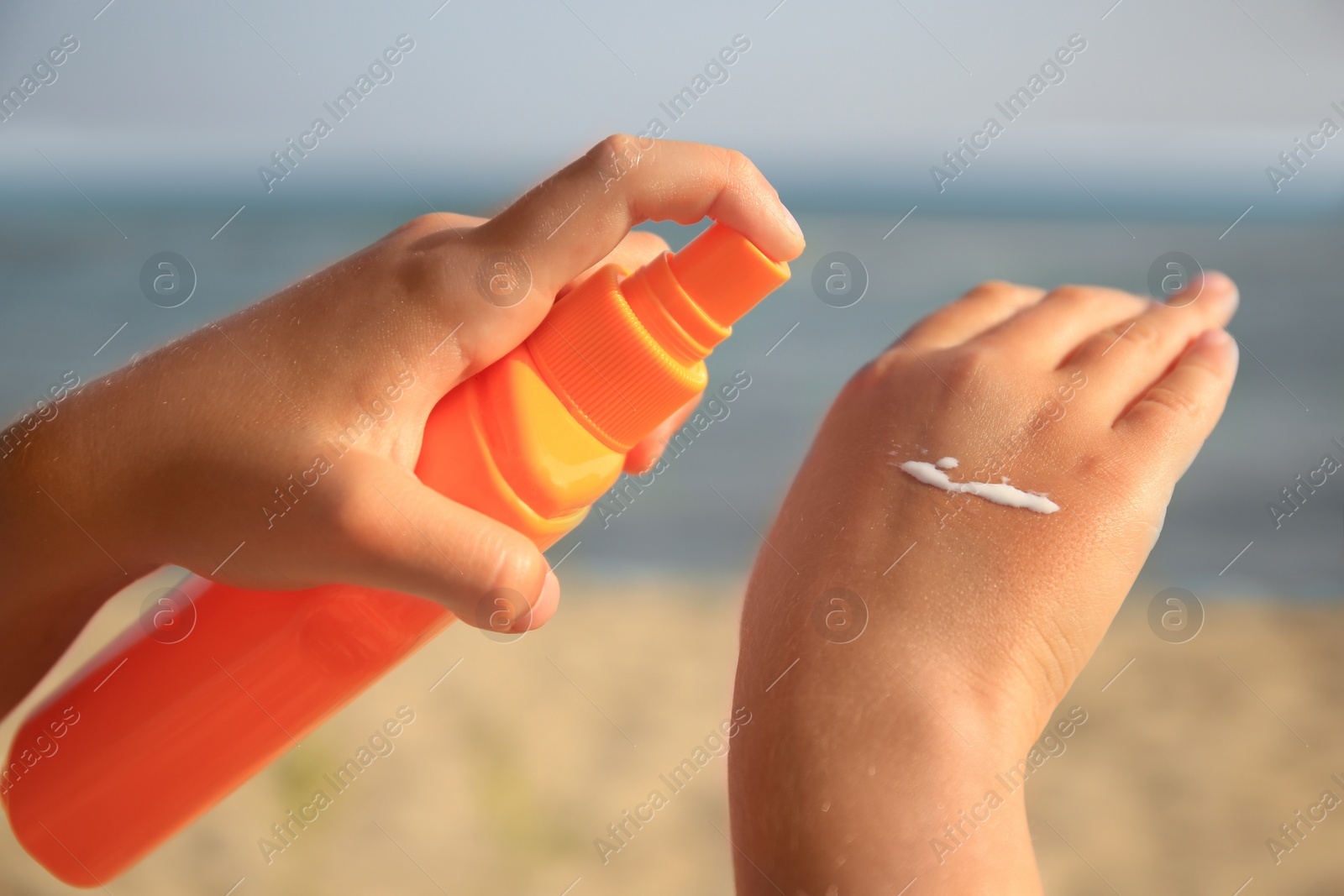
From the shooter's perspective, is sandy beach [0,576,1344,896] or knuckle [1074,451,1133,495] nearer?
knuckle [1074,451,1133,495]

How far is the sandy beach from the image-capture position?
1620 millimetres

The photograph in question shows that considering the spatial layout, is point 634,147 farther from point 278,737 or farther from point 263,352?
point 278,737

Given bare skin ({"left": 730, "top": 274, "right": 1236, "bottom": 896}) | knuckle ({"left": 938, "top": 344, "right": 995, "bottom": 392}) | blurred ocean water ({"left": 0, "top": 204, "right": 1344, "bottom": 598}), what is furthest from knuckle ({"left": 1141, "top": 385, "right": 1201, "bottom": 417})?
blurred ocean water ({"left": 0, "top": 204, "right": 1344, "bottom": 598})

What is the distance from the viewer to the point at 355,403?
57cm

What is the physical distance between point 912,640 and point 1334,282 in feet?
19.6

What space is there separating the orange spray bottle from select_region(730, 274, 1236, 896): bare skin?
0.65 feet

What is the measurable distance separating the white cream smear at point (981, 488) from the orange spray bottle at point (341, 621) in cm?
21

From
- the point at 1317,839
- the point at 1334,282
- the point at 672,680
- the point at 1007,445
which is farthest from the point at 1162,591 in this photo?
the point at 1334,282

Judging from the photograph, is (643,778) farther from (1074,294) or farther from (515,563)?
(515,563)

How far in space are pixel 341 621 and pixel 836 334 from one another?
156 inches

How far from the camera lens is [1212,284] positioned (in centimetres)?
97

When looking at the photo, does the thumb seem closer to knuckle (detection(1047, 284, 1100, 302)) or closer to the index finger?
the index finger

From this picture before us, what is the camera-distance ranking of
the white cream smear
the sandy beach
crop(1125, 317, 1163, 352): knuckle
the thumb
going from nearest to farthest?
the thumb → the white cream smear → crop(1125, 317, 1163, 352): knuckle → the sandy beach

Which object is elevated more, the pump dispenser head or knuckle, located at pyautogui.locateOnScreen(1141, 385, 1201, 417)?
the pump dispenser head
